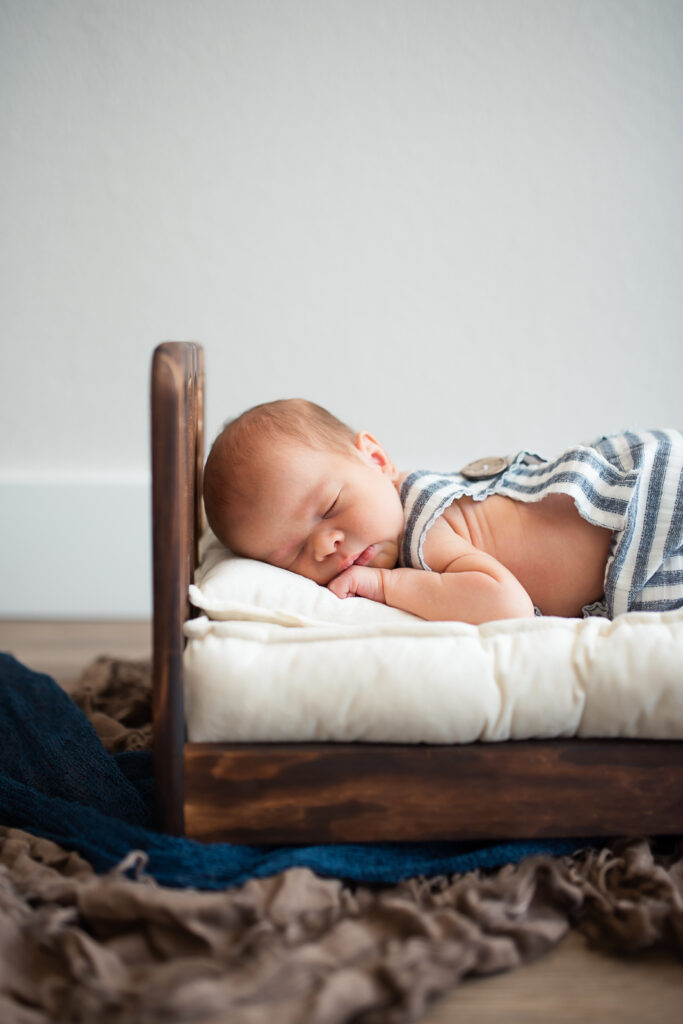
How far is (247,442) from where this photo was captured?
108cm

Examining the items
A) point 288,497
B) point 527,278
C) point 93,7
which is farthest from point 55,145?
point 288,497

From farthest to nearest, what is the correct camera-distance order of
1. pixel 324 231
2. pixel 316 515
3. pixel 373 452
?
pixel 324 231, pixel 373 452, pixel 316 515

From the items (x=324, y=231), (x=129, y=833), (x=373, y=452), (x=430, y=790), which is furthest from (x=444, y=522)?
(x=324, y=231)

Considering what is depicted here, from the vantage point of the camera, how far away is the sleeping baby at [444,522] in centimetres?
107

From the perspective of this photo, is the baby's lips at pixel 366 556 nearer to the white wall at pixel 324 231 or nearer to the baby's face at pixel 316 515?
the baby's face at pixel 316 515

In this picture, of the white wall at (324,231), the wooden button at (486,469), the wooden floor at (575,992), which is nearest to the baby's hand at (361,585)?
Answer: the wooden button at (486,469)

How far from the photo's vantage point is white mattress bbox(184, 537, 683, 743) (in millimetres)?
838

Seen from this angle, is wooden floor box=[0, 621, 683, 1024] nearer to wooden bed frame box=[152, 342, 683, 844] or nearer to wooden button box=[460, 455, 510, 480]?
wooden bed frame box=[152, 342, 683, 844]

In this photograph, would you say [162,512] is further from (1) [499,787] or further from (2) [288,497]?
(1) [499,787]

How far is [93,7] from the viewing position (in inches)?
72.2

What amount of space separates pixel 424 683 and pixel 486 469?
490 millimetres

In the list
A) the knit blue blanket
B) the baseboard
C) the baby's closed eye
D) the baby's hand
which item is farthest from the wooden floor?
the baseboard

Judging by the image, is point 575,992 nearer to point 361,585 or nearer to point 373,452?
point 361,585

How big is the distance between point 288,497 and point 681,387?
1403 mm
